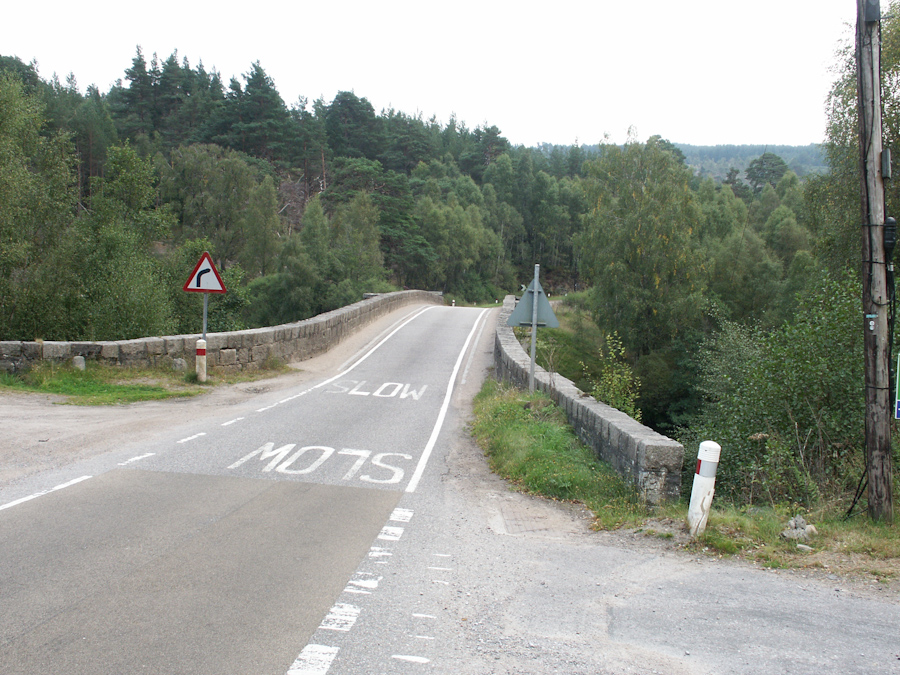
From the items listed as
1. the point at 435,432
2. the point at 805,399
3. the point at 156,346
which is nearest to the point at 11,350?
the point at 156,346

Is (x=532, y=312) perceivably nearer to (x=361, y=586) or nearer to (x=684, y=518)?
(x=684, y=518)

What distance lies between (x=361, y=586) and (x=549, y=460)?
3.88 m

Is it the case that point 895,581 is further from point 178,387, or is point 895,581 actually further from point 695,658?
point 178,387

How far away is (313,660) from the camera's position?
3.52m

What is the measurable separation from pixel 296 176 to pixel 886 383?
245ft

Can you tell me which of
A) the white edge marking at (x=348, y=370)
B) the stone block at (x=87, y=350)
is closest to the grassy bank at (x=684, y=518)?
the white edge marking at (x=348, y=370)

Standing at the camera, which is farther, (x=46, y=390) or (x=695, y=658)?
(x=46, y=390)

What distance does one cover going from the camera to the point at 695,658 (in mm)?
3688

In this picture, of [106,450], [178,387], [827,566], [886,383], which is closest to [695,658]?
[827,566]

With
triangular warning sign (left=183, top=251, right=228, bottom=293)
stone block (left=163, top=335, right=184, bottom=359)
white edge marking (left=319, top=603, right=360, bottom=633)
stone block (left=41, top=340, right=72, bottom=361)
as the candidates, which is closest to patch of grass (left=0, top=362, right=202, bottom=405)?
stone block (left=41, top=340, right=72, bottom=361)

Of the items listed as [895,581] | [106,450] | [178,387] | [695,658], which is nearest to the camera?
[695,658]

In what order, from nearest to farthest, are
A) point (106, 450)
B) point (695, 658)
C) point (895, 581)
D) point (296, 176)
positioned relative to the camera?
Answer: point (695, 658) < point (895, 581) < point (106, 450) < point (296, 176)

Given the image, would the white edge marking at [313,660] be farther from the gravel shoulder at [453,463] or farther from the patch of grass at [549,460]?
the patch of grass at [549,460]

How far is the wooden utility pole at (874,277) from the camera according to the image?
6527 millimetres
